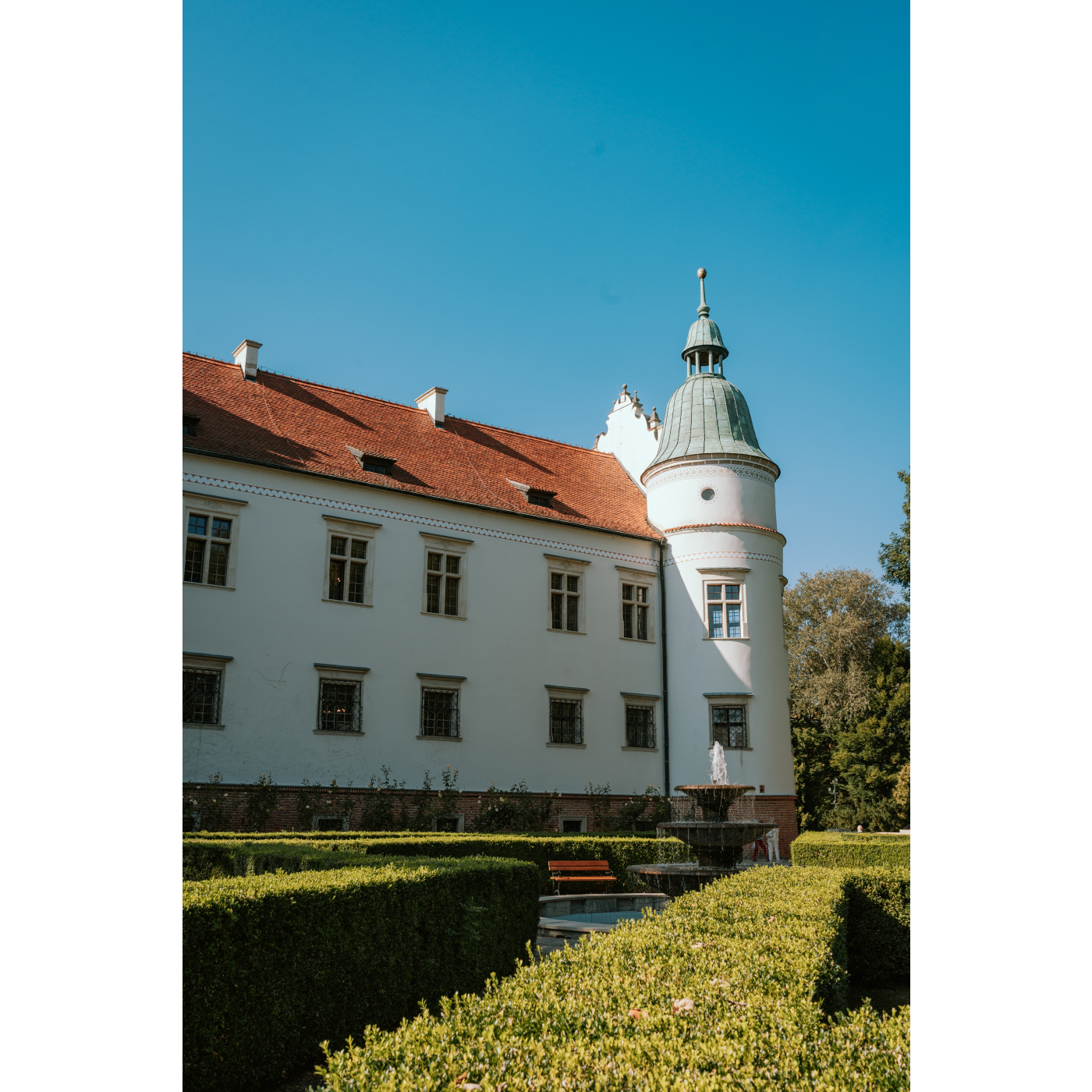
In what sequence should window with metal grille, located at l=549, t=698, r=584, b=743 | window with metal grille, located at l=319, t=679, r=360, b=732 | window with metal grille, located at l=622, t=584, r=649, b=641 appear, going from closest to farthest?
window with metal grille, located at l=319, t=679, r=360, b=732 < window with metal grille, located at l=549, t=698, r=584, b=743 < window with metal grille, located at l=622, t=584, r=649, b=641

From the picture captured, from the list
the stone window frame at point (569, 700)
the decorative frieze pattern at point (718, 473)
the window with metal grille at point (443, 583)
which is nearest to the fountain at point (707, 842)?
the stone window frame at point (569, 700)

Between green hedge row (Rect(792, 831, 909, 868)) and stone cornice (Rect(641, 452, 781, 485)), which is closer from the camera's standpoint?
green hedge row (Rect(792, 831, 909, 868))

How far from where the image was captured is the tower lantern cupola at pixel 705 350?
33125 millimetres

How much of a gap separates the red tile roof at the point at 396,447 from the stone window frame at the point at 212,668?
4937mm

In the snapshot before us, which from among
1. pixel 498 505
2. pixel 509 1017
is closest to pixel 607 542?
pixel 498 505

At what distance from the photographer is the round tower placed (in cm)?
2822

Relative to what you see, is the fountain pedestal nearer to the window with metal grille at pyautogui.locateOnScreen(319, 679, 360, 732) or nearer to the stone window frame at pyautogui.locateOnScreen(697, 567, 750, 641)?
the window with metal grille at pyautogui.locateOnScreen(319, 679, 360, 732)

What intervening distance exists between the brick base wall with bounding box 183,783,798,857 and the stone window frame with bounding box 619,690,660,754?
61.6 inches

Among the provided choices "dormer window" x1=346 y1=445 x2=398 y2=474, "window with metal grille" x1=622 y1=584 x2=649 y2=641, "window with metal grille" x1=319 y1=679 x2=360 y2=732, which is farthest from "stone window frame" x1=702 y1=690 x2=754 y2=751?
"dormer window" x1=346 y1=445 x2=398 y2=474

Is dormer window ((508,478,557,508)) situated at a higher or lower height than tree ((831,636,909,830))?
higher
